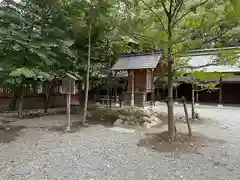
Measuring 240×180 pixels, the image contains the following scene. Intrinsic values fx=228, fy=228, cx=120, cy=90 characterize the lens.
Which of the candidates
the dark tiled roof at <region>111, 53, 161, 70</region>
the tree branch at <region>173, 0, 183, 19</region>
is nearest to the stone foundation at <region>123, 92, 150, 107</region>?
the dark tiled roof at <region>111, 53, 161, 70</region>

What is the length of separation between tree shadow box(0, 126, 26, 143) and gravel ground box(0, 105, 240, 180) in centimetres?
5

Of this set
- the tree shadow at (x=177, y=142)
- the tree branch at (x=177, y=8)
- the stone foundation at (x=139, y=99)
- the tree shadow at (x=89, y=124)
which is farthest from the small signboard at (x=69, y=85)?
the stone foundation at (x=139, y=99)

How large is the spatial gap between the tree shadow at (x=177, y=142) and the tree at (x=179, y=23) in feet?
1.13

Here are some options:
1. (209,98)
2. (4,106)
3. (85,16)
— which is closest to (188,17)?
(85,16)

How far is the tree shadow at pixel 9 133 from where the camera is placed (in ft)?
20.1

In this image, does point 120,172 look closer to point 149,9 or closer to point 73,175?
point 73,175

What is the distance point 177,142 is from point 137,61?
7350mm

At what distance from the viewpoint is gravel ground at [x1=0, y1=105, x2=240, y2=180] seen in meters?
4.06

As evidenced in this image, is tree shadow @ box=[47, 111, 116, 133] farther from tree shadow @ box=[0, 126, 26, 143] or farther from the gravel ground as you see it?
tree shadow @ box=[0, 126, 26, 143]

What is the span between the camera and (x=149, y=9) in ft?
20.9

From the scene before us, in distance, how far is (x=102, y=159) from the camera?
191 inches

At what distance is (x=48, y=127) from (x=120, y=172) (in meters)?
4.30

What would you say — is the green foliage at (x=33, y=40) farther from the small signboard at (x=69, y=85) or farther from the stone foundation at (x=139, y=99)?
the stone foundation at (x=139, y=99)

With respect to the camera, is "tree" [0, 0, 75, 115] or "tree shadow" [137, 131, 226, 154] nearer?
"tree shadow" [137, 131, 226, 154]
